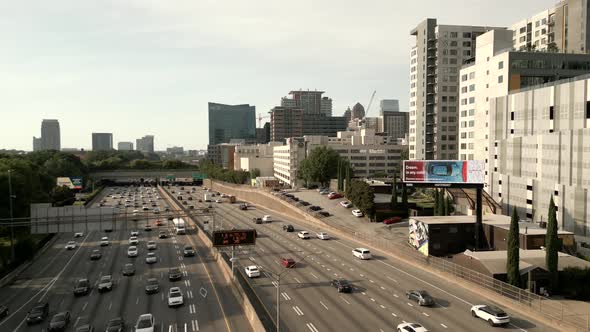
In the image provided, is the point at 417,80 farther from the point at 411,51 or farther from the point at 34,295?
the point at 34,295

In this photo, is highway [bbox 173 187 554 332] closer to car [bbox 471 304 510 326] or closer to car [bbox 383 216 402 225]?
car [bbox 471 304 510 326]

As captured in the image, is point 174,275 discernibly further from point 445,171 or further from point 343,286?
point 445,171

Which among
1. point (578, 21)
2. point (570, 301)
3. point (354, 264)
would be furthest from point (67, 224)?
point (578, 21)

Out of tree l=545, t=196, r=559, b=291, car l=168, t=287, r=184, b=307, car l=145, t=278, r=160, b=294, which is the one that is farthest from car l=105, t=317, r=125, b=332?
tree l=545, t=196, r=559, b=291

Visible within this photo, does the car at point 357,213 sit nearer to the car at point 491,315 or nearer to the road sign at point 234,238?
the road sign at point 234,238

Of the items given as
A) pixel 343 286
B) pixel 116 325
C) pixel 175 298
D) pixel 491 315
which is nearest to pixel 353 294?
pixel 343 286

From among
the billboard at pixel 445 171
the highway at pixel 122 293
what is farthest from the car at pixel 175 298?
the billboard at pixel 445 171

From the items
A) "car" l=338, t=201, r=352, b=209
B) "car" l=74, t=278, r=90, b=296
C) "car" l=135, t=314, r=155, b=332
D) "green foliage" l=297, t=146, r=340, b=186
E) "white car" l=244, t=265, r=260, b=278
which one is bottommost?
"car" l=74, t=278, r=90, b=296
